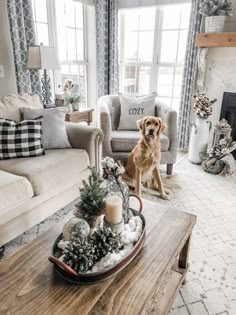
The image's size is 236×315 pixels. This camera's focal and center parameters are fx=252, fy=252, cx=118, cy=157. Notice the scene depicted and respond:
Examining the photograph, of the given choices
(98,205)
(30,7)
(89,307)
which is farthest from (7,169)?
(30,7)

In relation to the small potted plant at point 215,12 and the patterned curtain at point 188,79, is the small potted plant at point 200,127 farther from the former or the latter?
the small potted plant at point 215,12

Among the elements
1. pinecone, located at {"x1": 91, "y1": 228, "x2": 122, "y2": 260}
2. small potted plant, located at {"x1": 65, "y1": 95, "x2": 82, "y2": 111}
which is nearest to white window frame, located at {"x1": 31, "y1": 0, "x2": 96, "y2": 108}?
small potted plant, located at {"x1": 65, "y1": 95, "x2": 82, "y2": 111}

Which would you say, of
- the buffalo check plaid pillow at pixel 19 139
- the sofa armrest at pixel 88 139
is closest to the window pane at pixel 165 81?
the sofa armrest at pixel 88 139

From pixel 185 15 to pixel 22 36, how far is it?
2.13m

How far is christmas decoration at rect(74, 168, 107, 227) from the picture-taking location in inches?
44.1

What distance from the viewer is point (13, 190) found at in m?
1.54

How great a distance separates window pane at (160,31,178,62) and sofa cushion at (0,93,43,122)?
2.18m

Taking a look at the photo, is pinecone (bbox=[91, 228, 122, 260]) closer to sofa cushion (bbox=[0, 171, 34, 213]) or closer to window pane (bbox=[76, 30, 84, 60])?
sofa cushion (bbox=[0, 171, 34, 213])

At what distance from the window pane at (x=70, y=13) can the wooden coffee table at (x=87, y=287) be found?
3074mm

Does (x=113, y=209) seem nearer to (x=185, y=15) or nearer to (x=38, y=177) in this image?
(x=38, y=177)

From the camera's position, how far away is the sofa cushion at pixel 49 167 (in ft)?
5.60

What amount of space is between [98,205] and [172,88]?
9.93ft

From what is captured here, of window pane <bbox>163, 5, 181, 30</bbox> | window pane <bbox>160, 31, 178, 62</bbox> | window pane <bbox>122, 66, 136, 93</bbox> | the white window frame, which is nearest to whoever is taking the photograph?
the white window frame

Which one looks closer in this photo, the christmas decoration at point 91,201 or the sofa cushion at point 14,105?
the christmas decoration at point 91,201
